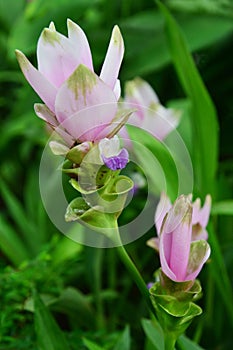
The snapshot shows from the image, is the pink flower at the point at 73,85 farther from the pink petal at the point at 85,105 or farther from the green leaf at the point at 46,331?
the green leaf at the point at 46,331

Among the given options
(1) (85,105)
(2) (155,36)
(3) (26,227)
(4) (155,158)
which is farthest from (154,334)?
(2) (155,36)

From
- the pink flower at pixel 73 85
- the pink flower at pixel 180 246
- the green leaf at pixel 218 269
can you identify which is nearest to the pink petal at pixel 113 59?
the pink flower at pixel 73 85

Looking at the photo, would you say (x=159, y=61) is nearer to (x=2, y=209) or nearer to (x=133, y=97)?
(x=133, y=97)

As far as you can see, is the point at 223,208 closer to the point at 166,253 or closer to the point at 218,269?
the point at 218,269

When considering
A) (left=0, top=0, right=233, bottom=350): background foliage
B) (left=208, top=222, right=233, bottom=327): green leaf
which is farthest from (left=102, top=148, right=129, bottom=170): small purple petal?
(left=208, top=222, right=233, bottom=327): green leaf

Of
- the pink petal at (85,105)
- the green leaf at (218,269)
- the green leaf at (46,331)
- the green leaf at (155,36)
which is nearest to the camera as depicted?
the pink petal at (85,105)

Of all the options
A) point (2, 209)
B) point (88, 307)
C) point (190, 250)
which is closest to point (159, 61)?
point (2, 209)
